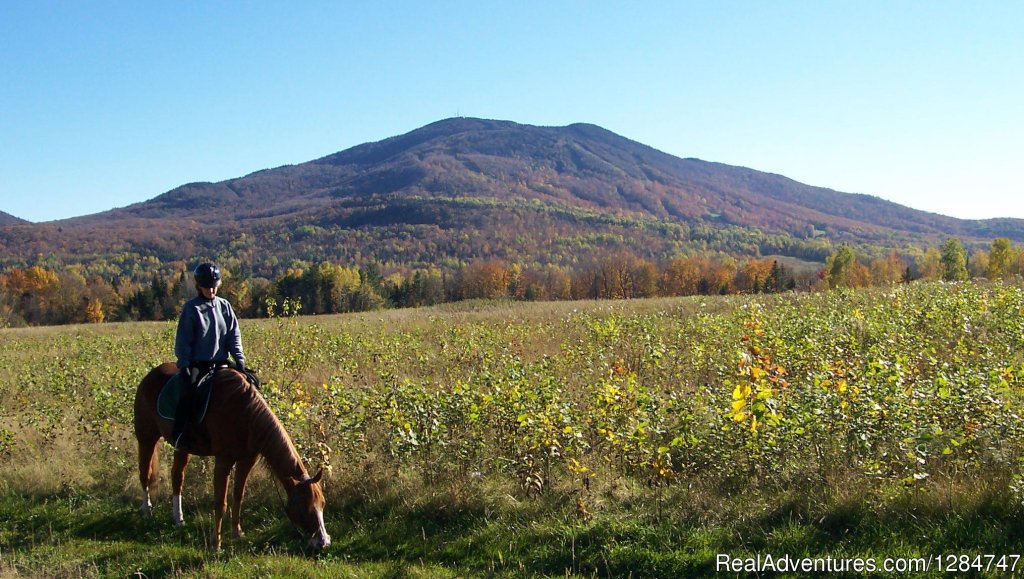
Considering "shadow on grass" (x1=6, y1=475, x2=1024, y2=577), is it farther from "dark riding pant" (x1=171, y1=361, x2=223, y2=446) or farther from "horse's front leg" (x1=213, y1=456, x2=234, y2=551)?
"dark riding pant" (x1=171, y1=361, x2=223, y2=446)

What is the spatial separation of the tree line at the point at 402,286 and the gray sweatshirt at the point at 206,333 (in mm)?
43373

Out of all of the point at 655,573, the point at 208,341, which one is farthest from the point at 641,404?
the point at 208,341

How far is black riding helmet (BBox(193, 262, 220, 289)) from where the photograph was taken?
614 centimetres

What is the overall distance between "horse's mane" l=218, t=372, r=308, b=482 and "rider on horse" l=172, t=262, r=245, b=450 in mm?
318

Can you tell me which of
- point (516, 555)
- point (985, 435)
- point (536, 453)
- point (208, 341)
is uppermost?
point (208, 341)

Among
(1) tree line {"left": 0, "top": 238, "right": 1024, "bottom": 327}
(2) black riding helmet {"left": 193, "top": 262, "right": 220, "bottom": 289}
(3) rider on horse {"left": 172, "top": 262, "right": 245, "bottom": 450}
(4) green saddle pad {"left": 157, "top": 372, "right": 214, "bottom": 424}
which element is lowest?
(1) tree line {"left": 0, "top": 238, "right": 1024, "bottom": 327}

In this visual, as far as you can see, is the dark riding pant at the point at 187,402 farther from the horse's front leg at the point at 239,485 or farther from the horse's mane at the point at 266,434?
the horse's front leg at the point at 239,485

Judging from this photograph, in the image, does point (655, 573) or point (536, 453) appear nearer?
point (655, 573)

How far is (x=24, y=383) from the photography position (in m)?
12.8

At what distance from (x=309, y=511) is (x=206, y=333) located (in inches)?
84.5

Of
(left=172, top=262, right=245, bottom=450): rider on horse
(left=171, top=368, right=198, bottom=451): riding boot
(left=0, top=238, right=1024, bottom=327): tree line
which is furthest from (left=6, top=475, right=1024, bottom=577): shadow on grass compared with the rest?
(left=0, top=238, right=1024, bottom=327): tree line

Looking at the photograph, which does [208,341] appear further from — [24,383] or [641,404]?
[24,383]

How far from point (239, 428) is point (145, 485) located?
6.94ft

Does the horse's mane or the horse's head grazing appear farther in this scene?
the horse's mane
